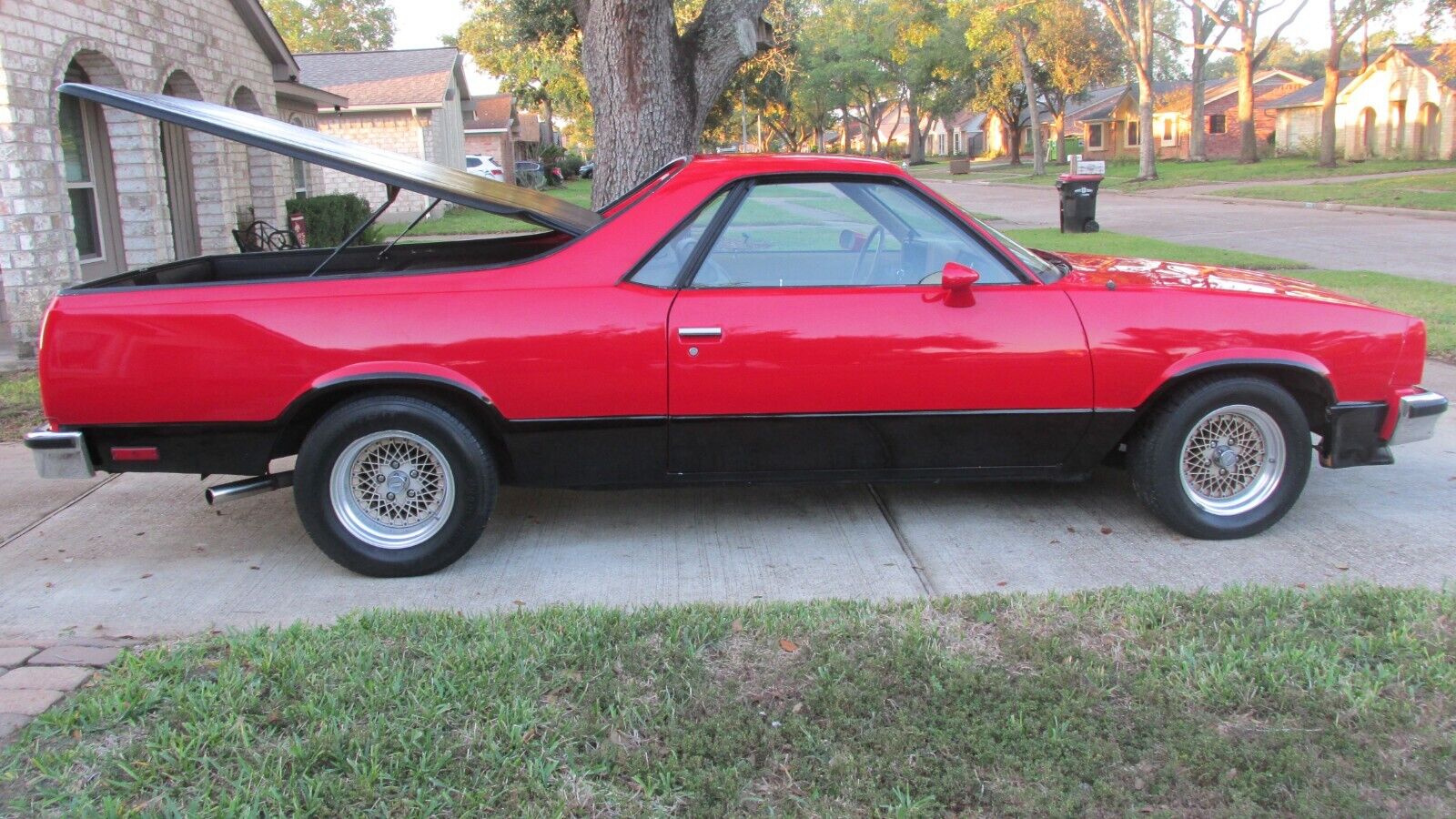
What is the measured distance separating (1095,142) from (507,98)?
1452 inches

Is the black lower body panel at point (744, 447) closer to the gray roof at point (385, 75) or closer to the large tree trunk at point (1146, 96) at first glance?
the gray roof at point (385, 75)

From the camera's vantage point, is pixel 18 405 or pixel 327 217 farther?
pixel 327 217

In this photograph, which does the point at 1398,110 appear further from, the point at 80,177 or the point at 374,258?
the point at 374,258

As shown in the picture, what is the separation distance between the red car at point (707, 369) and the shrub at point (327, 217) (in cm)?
1275

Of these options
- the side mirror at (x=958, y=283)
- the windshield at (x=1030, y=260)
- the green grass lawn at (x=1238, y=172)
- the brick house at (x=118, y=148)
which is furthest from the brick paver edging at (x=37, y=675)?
the green grass lawn at (x=1238, y=172)

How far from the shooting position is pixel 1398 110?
4453 cm

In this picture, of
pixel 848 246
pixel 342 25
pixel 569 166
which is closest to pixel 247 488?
pixel 848 246

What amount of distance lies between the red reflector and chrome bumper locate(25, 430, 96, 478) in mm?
97

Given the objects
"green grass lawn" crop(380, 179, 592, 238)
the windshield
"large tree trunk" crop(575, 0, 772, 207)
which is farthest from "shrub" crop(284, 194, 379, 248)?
the windshield

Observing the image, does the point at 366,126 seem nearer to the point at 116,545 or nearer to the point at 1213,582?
the point at 116,545

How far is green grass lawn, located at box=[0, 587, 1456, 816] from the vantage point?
275 centimetres

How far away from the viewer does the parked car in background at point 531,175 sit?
4658 centimetres

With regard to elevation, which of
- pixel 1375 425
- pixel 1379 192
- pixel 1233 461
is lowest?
pixel 1233 461

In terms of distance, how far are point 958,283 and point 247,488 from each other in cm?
281
